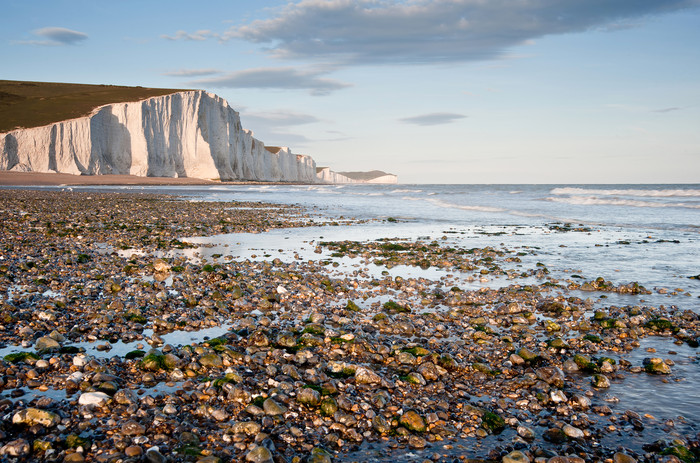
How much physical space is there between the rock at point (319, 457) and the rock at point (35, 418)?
224 centimetres

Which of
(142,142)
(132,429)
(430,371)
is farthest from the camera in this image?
(142,142)

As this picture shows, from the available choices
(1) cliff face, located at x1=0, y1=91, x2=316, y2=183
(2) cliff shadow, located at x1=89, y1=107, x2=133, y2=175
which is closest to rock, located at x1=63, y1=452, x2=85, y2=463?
(1) cliff face, located at x1=0, y1=91, x2=316, y2=183

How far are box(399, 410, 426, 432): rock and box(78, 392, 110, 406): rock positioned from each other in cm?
279

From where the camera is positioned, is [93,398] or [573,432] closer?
[573,432]

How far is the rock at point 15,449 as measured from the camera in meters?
3.33

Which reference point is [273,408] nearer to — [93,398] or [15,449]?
[93,398]

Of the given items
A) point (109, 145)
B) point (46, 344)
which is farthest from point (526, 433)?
point (109, 145)

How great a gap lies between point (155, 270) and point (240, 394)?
6727 millimetres

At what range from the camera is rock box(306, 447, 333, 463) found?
11.0 feet

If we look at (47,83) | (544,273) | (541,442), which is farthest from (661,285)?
(47,83)

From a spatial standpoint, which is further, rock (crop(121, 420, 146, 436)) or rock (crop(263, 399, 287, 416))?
rock (crop(263, 399, 287, 416))

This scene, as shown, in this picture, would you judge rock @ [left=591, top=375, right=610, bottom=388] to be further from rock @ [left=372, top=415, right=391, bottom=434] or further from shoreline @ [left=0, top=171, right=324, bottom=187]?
shoreline @ [left=0, top=171, right=324, bottom=187]

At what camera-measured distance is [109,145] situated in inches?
3285

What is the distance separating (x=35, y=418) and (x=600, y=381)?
5.51 meters
